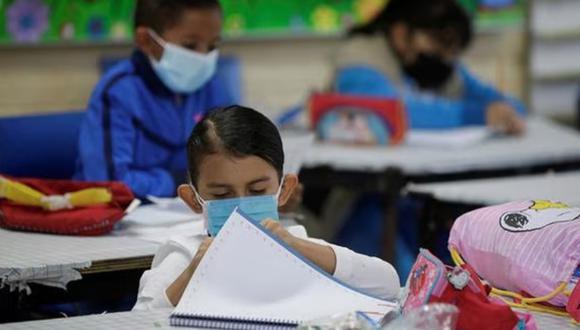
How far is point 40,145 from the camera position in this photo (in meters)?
2.99

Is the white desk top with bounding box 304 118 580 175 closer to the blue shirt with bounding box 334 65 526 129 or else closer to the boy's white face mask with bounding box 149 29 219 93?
the blue shirt with bounding box 334 65 526 129

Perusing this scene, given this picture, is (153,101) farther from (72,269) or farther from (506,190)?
(506,190)

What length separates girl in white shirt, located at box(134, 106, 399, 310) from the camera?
6.27 feet

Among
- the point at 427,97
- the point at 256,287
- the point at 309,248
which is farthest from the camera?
the point at 427,97

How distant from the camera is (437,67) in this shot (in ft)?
14.5

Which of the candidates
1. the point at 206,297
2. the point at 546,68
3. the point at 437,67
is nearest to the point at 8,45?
the point at 437,67

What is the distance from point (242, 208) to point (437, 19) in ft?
8.36

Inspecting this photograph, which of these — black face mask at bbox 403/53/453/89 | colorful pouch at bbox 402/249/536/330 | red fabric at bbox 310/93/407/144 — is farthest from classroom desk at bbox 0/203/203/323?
black face mask at bbox 403/53/453/89

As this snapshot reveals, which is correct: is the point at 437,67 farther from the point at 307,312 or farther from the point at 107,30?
the point at 307,312

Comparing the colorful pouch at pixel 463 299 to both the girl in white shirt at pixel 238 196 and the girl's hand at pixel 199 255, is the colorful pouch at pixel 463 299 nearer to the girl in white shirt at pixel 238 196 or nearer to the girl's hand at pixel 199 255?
the girl in white shirt at pixel 238 196

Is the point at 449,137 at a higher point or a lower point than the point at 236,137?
lower

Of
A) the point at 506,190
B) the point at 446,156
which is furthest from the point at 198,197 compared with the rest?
the point at 446,156

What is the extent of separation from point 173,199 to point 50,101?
8.28 feet

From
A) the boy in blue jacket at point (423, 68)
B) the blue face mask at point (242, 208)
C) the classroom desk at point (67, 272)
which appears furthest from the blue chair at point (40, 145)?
the boy in blue jacket at point (423, 68)
